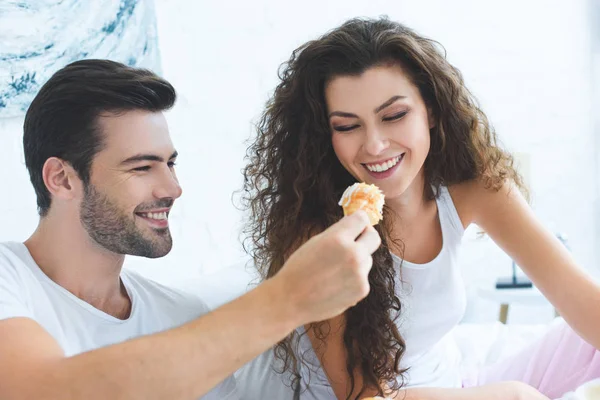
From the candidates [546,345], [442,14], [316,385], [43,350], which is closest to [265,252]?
[316,385]

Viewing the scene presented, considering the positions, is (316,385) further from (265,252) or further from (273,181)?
(273,181)

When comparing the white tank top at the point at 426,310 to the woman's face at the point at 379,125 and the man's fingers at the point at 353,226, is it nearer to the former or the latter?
the woman's face at the point at 379,125

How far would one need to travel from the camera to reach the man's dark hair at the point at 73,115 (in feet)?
4.87

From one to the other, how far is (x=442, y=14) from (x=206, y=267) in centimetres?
199

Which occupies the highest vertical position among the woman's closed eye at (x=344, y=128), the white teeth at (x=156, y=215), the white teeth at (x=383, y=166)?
the woman's closed eye at (x=344, y=128)

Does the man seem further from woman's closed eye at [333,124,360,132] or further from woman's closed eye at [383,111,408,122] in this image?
woman's closed eye at [383,111,408,122]

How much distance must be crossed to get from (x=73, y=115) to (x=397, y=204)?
0.84m

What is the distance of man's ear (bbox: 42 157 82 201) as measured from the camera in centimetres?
149

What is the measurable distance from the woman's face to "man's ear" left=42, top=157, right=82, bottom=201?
0.60m

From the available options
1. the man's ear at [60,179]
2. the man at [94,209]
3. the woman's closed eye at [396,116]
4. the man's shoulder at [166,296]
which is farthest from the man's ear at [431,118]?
the man's ear at [60,179]

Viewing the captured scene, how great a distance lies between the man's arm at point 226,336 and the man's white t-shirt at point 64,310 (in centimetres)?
28

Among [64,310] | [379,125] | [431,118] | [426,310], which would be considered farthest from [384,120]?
[64,310]

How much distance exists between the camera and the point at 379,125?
1571 millimetres

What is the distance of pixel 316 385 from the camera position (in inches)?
72.5
